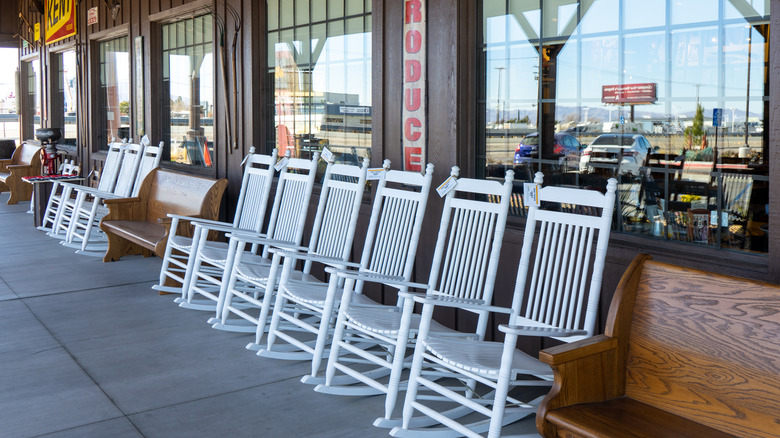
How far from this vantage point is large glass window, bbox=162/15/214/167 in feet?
22.6

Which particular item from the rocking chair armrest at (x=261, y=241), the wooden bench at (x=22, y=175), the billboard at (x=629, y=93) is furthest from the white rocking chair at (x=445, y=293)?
the wooden bench at (x=22, y=175)

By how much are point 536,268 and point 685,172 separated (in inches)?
27.6

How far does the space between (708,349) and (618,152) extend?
3.86ft

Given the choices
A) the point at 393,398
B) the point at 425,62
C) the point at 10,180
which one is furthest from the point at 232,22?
the point at 10,180

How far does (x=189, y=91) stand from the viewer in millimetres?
7285

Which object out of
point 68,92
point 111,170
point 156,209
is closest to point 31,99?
point 68,92

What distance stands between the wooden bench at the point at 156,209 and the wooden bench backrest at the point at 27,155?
4.90 metres

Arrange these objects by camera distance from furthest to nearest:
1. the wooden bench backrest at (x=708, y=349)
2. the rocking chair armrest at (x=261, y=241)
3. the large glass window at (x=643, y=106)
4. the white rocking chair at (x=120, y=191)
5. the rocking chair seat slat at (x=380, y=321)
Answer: the white rocking chair at (x=120, y=191) → the rocking chair armrest at (x=261, y=241) → the rocking chair seat slat at (x=380, y=321) → the large glass window at (x=643, y=106) → the wooden bench backrest at (x=708, y=349)

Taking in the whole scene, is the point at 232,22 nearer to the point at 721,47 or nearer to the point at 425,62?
the point at 425,62

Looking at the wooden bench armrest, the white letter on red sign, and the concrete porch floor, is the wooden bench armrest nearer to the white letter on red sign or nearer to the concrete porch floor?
the concrete porch floor

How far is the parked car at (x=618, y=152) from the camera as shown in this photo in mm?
3330

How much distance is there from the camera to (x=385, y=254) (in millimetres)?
4070

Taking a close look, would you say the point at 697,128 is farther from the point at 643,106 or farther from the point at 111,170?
the point at 111,170

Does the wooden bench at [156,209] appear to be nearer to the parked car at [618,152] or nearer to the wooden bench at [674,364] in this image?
the parked car at [618,152]
